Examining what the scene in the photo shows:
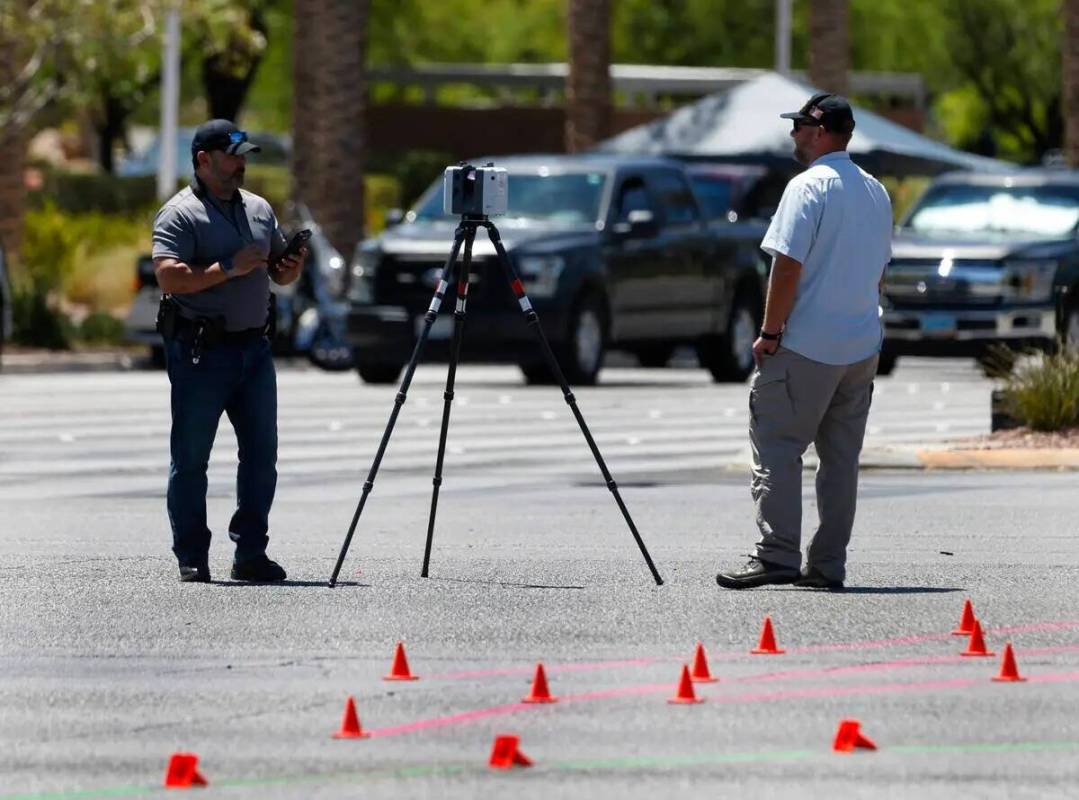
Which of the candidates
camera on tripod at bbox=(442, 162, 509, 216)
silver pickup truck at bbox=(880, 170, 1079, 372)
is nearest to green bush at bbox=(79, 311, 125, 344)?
silver pickup truck at bbox=(880, 170, 1079, 372)

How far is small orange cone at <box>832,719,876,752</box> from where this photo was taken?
7273mm

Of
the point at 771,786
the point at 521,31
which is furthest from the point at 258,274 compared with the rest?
the point at 521,31

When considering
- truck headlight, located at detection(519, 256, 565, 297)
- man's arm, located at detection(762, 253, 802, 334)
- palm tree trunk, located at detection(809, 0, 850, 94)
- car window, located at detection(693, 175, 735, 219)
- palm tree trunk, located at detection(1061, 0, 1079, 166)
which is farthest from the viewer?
palm tree trunk, located at detection(809, 0, 850, 94)

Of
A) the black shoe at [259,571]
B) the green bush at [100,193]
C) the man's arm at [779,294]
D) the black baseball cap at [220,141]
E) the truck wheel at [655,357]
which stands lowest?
the truck wheel at [655,357]

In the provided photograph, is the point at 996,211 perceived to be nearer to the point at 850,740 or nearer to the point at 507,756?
the point at 850,740

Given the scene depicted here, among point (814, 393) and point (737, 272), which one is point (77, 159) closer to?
point (737, 272)

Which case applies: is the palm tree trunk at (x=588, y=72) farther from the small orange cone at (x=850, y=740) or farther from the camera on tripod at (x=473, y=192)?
the small orange cone at (x=850, y=740)

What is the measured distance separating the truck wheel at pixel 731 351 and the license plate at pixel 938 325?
185 cm

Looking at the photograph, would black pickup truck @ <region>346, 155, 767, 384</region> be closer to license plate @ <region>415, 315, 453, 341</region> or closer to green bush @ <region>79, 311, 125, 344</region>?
license plate @ <region>415, 315, 453, 341</region>

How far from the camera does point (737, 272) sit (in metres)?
26.8

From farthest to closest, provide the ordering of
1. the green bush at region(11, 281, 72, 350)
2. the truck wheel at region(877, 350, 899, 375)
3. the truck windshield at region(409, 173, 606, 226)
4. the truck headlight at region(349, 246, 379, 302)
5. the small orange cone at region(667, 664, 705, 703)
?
the green bush at region(11, 281, 72, 350), the truck wheel at region(877, 350, 899, 375), the truck windshield at region(409, 173, 606, 226), the truck headlight at region(349, 246, 379, 302), the small orange cone at region(667, 664, 705, 703)

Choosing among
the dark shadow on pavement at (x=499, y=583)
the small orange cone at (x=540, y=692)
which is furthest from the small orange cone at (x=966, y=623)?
the small orange cone at (x=540, y=692)

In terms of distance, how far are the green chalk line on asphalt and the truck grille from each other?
17.9 metres

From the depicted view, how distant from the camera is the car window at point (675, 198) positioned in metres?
26.0
